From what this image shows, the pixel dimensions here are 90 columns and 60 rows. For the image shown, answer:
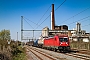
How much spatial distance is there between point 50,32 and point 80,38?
72.6ft

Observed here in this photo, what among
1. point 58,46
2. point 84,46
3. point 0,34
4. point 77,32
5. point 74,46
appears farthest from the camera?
point 77,32

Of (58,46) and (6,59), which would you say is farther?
(58,46)

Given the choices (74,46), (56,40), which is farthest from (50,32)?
(56,40)

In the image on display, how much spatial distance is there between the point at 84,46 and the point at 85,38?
46309 mm

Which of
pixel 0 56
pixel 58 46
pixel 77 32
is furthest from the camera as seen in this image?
pixel 77 32

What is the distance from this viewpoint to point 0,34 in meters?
85.1

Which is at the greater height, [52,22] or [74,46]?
[52,22]

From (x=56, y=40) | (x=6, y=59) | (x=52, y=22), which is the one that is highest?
(x=52, y=22)

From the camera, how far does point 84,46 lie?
1784 inches

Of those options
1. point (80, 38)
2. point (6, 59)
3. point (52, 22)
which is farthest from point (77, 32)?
point (6, 59)

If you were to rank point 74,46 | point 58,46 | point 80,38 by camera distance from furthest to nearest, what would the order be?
point 80,38 < point 74,46 < point 58,46

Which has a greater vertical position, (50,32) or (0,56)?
(50,32)

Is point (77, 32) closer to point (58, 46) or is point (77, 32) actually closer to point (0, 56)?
point (58, 46)

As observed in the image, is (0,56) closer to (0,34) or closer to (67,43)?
(67,43)
